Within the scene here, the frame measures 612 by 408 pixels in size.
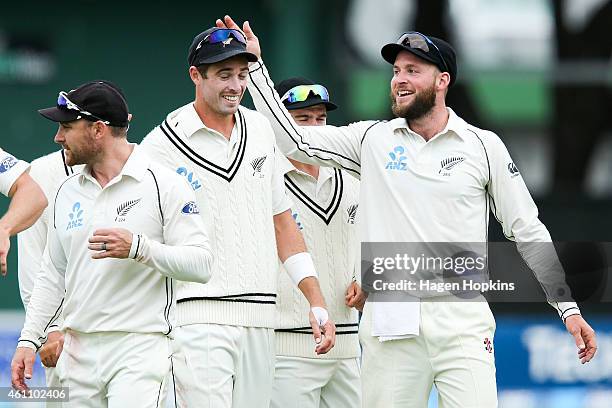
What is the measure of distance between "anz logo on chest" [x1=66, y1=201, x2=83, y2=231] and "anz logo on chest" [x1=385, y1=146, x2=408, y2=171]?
1452 millimetres

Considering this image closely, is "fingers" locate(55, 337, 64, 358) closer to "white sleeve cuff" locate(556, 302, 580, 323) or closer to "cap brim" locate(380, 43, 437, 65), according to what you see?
"cap brim" locate(380, 43, 437, 65)

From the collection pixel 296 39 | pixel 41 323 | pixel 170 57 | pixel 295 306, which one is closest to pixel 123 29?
pixel 170 57

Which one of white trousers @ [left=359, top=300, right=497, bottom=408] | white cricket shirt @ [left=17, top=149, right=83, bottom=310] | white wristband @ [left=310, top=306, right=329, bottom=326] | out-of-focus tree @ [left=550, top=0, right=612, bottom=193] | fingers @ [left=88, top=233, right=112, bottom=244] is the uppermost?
out-of-focus tree @ [left=550, top=0, right=612, bottom=193]

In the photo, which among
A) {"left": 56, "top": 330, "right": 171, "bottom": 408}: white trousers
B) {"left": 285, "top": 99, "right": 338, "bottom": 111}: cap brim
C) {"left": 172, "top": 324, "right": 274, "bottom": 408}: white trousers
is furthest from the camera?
{"left": 285, "top": 99, "right": 338, "bottom": 111}: cap brim

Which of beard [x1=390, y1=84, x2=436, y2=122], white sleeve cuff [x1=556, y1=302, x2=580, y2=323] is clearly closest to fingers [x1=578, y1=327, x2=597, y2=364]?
white sleeve cuff [x1=556, y1=302, x2=580, y2=323]

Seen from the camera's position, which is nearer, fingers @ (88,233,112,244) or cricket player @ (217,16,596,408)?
fingers @ (88,233,112,244)

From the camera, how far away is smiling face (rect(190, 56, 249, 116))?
21.9 ft

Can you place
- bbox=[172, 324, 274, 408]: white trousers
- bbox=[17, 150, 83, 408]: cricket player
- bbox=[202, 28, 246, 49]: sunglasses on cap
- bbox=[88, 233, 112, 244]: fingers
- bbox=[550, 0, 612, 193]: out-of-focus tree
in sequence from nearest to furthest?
bbox=[88, 233, 112, 244]: fingers
bbox=[172, 324, 274, 408]: white trousers
bbox=[202, 28, 246, 49]: sunglasses on cap
bbox=[17, 150, 83, 408]: cricket player
bbox=[550, 0, 612, 193]: out-of-focus tree

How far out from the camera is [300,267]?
6.84 m

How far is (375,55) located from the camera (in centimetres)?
1396

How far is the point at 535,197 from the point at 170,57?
3854mm

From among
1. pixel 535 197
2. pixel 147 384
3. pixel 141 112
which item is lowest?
pixel 147 384

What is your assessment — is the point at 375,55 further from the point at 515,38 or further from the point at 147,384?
the point at 147,384

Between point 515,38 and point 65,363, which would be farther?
point 515,38
